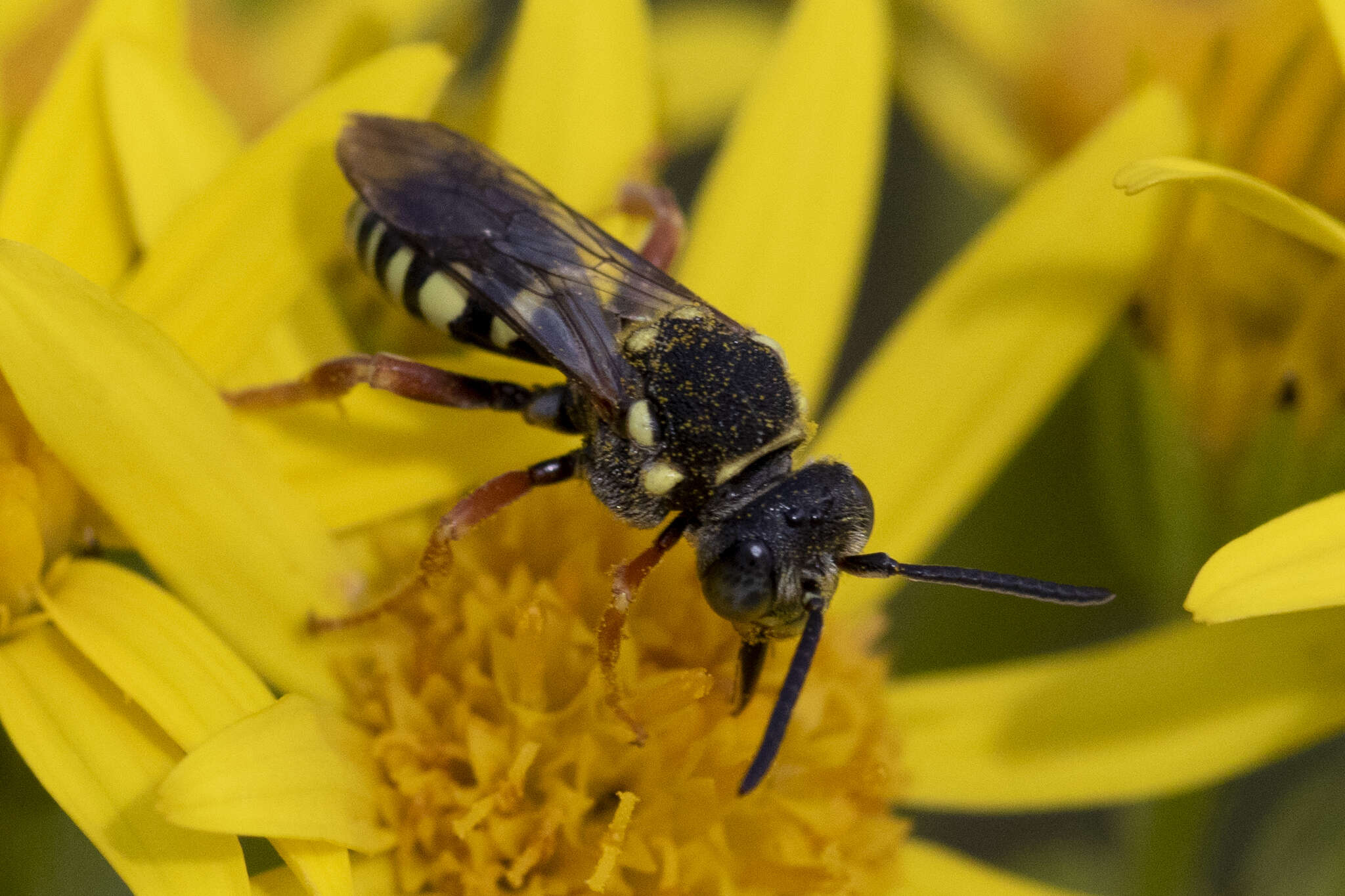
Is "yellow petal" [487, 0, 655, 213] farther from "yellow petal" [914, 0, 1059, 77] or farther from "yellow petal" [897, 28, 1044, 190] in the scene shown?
"yellow petal" [914, 0, 1059, 77]

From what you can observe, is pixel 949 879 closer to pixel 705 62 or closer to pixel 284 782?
pixel 284 782

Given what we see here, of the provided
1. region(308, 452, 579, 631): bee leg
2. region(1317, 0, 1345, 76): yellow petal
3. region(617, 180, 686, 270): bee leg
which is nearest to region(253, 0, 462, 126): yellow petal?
region(617, 180, 686, 270): bee leg

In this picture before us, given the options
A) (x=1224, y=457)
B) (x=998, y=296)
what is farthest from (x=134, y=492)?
(x=1224, y=457)

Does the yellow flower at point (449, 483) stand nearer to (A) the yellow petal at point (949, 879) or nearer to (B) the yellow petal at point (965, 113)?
(A) the yellow petal at point (949, 879)

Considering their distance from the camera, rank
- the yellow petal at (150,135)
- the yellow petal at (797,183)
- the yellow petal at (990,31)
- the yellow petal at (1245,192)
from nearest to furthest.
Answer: the yellow petal at (1245,192), the yellow petal at (150,135), the yellow petal at (797,183), the yellow petal at (990,31)

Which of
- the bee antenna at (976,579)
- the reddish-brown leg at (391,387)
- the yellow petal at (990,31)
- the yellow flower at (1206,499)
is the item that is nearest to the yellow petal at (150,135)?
the reddish-brown leg at (391,387)

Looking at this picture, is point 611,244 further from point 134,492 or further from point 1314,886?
point 1314,886
